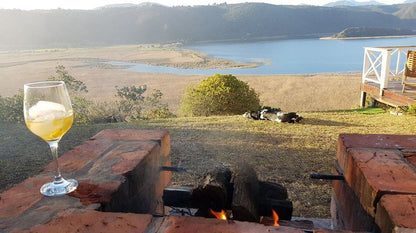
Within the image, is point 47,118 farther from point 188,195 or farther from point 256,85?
point 256,85

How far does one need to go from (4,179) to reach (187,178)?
2091mm

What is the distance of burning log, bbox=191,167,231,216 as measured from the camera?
4.42ft

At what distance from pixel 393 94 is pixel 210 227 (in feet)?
24.3

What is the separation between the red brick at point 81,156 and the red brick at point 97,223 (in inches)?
15.6

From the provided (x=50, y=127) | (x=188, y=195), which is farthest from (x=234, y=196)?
(x=50, y=127)

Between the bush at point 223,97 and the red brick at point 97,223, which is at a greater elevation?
the red brick at point 97,223

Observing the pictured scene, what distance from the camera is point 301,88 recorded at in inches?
854

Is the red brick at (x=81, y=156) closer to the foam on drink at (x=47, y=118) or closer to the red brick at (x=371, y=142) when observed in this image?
the foam on drink at (x=47, y=118)

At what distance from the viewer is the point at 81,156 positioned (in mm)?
1488

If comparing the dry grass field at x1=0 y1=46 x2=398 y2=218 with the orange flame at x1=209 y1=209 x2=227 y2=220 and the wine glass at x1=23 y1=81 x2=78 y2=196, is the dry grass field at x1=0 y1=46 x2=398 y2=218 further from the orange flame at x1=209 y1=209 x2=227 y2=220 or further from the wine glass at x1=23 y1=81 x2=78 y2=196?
the wine glass at x1=23 y1=81 x2=78 y2=196

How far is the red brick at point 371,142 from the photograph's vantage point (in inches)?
58.3

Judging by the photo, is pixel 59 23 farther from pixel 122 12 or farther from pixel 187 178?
pixel 187 178

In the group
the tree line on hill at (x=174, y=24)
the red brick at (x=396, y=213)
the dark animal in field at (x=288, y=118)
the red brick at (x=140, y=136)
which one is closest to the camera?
the red brick at (x=396, y=213)

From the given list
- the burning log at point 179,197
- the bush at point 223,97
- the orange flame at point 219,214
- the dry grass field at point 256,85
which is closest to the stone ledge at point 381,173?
the orange flame at point 219,214
